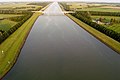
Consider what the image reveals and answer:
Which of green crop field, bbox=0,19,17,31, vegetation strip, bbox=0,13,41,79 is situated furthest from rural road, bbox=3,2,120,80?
green crop field, bbox=0,19,17,31

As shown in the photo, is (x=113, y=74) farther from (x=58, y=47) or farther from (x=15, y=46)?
(x=15, y=46)

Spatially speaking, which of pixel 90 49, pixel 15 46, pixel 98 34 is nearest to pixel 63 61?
pixel 90 49

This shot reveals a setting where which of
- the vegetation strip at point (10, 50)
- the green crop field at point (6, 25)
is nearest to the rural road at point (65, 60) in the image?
the vegetation strip at point (10, 50)

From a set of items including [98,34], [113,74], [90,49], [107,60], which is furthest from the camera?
[98,34]

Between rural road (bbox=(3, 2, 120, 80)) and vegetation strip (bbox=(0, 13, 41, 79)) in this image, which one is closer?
rural road (bbox=(3, 2, 120, 80))

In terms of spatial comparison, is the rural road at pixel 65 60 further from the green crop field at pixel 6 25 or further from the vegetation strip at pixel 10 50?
the green crop field at pixel 6 25

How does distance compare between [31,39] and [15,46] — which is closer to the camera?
[15,46]

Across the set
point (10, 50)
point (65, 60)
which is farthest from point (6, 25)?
point (65, 60)

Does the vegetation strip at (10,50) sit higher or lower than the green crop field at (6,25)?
higher

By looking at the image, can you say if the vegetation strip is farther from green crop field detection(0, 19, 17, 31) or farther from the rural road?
green crop field detection(0, 19, 17, 31)
